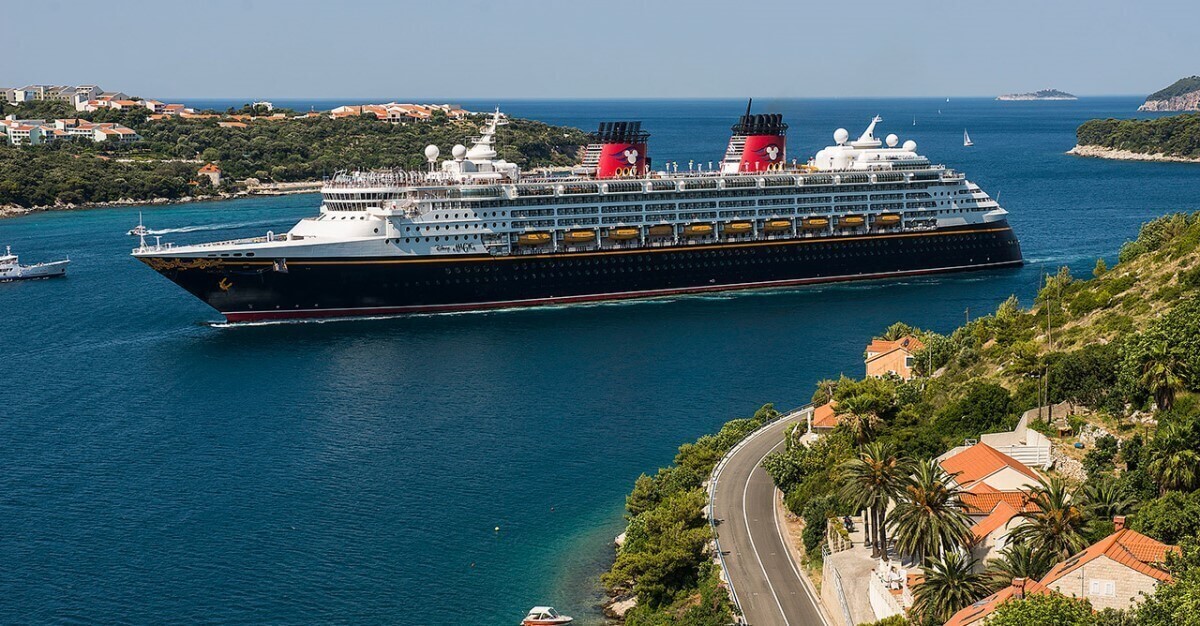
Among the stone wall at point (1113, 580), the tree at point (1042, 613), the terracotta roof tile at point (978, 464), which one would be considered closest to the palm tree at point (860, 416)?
the terracotta roof tile at point (978, 464)

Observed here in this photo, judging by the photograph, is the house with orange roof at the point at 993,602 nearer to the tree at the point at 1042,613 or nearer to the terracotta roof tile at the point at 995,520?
the tree at the point at 1042,613

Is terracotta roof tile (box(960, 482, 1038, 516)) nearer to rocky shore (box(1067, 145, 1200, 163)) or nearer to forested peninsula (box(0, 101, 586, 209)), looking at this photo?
forested peninsula (box(0, 101, 586, 209))

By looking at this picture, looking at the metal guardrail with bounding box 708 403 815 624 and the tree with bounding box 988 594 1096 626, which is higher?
the tree with bounding box 988 594 1096 626

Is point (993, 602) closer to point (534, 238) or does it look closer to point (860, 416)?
point (860, 416)

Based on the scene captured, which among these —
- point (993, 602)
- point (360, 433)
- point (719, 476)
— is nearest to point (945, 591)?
point (993, 602)

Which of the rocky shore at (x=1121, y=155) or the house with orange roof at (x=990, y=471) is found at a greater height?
the rocky shore at (x=1121, y=155)

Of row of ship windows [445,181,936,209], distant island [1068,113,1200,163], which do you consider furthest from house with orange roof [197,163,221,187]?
distant island [1068,113,1200,163]
